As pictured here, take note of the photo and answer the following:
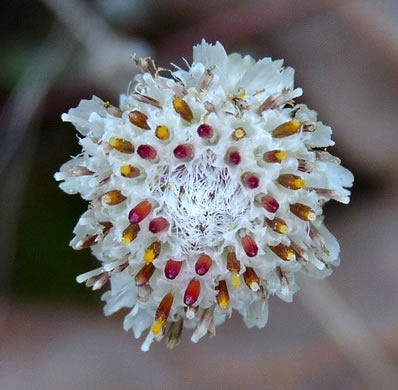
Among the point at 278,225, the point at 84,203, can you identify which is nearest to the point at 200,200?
the point at 278,225

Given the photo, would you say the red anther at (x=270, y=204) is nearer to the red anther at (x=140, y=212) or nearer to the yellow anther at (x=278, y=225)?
the yellow anther at (x=278, y=225)

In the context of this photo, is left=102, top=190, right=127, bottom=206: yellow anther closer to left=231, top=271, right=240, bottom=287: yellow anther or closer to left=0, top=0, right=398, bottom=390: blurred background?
left=231, top=271, right=240, bottom=287: yellow anther

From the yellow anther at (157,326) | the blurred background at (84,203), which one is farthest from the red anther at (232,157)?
the blurred background at (84,203)

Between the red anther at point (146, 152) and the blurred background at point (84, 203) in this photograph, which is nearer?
the red anther at point (146, 152)

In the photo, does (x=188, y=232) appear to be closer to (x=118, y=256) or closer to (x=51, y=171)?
(x=118, y=256)

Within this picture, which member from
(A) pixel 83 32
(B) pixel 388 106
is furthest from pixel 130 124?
(B) pixel 388 106

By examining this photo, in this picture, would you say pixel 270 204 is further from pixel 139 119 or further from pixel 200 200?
pixel 139 119

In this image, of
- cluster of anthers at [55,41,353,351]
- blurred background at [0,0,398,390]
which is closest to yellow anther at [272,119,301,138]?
cluster of anthers at [55,41,353,351]
